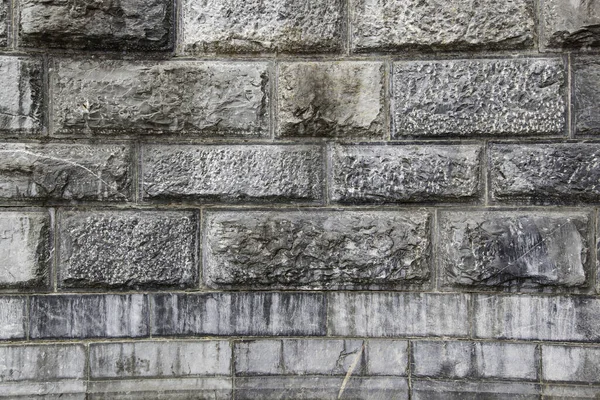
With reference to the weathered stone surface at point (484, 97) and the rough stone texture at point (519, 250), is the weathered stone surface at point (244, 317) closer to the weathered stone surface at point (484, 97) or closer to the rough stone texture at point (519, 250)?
the rough stone texture at point (519, 250)

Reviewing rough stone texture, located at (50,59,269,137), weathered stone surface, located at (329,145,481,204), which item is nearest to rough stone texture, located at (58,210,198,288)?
rough stone texture, located at (50,59,269,137)

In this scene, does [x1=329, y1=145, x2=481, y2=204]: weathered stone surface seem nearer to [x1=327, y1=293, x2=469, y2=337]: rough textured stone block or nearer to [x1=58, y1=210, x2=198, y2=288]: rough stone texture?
[x1=327, y1=293, x2=469, y2=337]: rough textured stone block

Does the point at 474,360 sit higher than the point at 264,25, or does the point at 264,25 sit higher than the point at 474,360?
the point at 264,25

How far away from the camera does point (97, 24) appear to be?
3.33 meters

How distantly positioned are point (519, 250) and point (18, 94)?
3465mm

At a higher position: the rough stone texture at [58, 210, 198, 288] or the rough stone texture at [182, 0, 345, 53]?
the rough stone texture at [182, 0, 345, 53]

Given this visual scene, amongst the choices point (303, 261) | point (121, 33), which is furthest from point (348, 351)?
point (121, 33)

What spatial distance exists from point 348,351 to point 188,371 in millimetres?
1080

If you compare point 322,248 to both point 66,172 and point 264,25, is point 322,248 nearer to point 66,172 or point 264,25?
point 264,25

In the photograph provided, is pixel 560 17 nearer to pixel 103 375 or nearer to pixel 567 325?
pixel 567 325

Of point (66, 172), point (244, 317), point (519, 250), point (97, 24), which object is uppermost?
point (97, 24)

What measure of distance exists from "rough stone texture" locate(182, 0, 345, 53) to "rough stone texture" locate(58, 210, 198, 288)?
1.20 m

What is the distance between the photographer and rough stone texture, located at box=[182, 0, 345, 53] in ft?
11.1

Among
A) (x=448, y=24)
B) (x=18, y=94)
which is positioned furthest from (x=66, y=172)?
(x=448, y=24)
